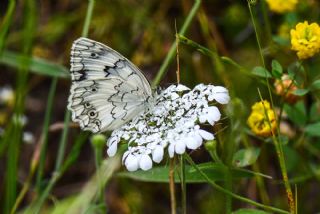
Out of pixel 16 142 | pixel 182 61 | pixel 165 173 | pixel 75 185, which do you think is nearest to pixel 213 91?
pixel 165 173

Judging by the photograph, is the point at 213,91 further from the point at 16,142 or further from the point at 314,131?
the point at 16,142

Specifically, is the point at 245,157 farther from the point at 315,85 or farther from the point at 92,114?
the point at 92,114

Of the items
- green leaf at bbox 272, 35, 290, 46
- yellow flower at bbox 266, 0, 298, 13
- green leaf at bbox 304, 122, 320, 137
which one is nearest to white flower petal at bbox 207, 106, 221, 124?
green leaf at bbox 304, 122, 320, 137

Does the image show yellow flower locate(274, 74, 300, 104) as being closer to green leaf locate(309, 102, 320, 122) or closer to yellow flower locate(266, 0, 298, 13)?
green leaf locate(309, 102, 320, 122)

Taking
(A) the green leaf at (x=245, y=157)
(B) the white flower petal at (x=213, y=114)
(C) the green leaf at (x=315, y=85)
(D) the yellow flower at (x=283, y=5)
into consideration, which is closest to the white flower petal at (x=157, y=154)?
(B) the white flower petal at (x=213, y=114)

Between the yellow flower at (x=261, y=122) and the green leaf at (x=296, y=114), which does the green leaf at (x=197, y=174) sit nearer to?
the yellow flower at (x=261, y=122)

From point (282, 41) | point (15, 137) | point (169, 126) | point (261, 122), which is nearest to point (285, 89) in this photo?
point (261, 122)
